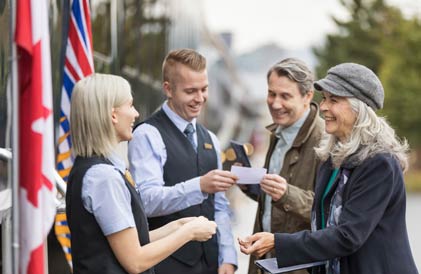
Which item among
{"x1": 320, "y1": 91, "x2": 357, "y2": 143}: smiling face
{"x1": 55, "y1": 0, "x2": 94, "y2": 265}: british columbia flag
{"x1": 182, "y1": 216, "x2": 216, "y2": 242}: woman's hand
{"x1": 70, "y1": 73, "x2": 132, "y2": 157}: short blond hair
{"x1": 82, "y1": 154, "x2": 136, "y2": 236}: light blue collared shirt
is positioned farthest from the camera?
{"x1": 55, "y1": 0, "x2": 94, "y2": 265}: british columbia flag

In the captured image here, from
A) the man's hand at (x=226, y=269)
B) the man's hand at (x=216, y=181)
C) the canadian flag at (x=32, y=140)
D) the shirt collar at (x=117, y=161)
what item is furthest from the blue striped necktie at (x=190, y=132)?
the canadian flag at (x=32, y=140)

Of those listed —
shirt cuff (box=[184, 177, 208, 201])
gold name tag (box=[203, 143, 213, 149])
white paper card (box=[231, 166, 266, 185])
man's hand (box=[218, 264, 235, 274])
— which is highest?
gold name tag (box=[203, 143, 213, 149])

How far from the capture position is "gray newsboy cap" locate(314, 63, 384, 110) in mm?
4113

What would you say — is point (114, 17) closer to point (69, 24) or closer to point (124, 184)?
point (69, 24)

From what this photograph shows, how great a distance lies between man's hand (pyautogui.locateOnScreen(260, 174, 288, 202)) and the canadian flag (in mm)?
1717

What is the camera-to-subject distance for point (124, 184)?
361 cm

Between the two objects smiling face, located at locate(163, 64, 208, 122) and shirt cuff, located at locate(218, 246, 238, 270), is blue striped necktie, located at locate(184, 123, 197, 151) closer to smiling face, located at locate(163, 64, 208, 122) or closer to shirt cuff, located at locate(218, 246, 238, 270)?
smiling face, located at locate(163, 64, 208, 122)

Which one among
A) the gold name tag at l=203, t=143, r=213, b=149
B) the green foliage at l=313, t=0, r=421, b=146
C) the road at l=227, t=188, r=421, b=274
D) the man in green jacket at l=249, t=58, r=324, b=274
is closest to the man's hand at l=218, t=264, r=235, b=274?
the man in green jacket at l=249, t=58, r=324, b=274

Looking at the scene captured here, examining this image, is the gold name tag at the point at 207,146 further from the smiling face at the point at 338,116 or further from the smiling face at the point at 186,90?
the smiling face at the point at 338,116

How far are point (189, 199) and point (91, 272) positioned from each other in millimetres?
1282

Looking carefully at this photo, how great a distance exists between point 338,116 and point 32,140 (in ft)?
4.91

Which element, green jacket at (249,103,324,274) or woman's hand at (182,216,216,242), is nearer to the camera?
woman's hand at (182,216,216,242)

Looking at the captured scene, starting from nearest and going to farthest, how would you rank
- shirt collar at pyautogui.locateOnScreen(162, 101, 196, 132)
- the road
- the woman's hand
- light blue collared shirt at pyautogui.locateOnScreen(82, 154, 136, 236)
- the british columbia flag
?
1. light blue collared shirt at pyautogui.locateOnScreen(82, 154, 136, 236)
2. the woman's hand
3. shirt collar at pyautogui.locateOnScreen(162, 101, 196, 132)
4. the british columbia flag
5. the road

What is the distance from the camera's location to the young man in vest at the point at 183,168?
4809 mm
